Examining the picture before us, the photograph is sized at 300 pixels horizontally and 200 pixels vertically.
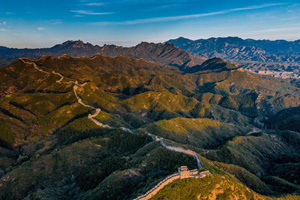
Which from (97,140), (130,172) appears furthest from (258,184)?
(97,140)

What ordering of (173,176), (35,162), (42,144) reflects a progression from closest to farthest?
(173,176) → (35,162) → (42,144)

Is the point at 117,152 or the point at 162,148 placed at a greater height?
the point at 162,148

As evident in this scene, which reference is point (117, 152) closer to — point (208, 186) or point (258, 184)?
point (208, 186)

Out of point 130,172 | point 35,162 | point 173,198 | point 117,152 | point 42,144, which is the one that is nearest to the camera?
point 173,198

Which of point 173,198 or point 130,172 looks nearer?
point 173,198

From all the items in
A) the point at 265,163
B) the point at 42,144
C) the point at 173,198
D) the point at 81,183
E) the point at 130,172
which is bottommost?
the point at 265,163

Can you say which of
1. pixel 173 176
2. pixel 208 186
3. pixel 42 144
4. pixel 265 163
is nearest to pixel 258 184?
pixel 208 186

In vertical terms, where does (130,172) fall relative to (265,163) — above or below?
above

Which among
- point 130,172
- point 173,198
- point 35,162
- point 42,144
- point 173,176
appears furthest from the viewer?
point 42,144

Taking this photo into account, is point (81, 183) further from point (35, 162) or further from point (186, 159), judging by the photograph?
point (186, 159)
